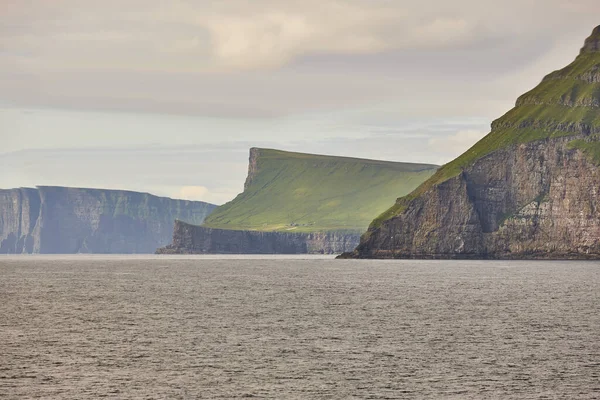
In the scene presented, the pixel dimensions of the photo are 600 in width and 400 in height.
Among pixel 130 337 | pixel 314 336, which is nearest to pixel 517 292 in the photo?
pixel 314 336

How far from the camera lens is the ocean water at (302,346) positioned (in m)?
65.2

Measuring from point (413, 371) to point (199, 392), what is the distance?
18.1 metres

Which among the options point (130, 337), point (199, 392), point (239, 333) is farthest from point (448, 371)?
point (130, 337)

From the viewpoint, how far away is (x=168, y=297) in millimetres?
149000

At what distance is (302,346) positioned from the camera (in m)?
85.8

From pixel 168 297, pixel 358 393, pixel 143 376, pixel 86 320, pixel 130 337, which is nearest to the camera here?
pixel 358 393

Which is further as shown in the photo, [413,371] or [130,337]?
[130,337]

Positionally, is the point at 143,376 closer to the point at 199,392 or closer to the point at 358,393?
the point at 199,392

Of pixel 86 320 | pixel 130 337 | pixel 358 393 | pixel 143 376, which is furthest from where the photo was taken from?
pixel 86 320

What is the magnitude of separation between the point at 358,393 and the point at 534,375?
15.7 metres

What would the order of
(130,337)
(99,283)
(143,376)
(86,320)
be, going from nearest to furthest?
(143,376), (130,337), (86,320), (99,283)

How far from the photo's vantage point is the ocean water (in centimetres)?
6519

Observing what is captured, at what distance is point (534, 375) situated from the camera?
7019cm

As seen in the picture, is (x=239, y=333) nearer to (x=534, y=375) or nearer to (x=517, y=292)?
(x=534, y=375)
